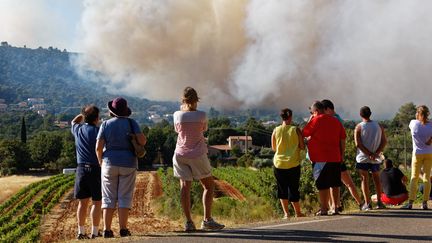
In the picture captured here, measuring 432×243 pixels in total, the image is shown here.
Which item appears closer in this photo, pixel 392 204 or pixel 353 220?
pixel 353 220

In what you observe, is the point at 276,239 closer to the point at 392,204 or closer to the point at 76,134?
the point at 76,134

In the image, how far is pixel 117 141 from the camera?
22.7ft

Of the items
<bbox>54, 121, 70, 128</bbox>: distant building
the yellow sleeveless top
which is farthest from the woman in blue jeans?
<bbox>54, 121, 70, 128</bbox>: distant building

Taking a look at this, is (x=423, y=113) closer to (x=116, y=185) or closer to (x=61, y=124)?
(x=116, y=185)

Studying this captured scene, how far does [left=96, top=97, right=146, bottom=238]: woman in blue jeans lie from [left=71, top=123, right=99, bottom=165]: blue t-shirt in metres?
0.35

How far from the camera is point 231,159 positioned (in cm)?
8800

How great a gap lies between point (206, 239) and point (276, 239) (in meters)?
0.83

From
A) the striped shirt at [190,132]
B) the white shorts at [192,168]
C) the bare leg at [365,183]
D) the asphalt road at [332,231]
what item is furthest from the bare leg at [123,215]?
the bare leg at [365,183]

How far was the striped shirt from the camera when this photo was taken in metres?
7.18

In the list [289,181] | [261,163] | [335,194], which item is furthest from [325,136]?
[261,163]

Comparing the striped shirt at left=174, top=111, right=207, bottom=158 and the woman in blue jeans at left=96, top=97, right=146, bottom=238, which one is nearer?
the woman in blue jeans at left=96, top=97, right=146, bottom=238

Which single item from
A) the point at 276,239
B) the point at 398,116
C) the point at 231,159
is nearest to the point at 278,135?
the point at 276,239

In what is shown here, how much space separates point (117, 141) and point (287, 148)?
2731 mm

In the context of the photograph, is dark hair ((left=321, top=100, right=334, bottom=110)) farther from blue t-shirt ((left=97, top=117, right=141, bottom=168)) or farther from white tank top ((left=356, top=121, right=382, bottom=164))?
blue t-shirt ((left=97, top=117, right=141, bottom=168))
